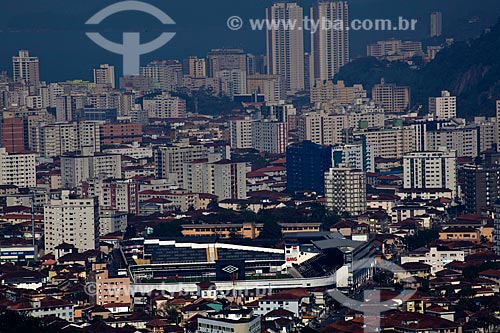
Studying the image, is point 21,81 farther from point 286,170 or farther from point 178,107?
point 286,170

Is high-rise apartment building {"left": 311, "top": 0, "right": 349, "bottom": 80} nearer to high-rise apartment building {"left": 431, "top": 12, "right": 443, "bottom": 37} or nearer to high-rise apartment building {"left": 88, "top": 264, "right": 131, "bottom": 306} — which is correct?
high-rise apartment building {"left": 431, "top": 12, "right": 443, "bottom": 37}

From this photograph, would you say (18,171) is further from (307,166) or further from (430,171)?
(430,171)

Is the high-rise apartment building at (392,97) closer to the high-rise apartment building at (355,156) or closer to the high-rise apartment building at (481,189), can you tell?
the high-rise apartment building at (355,156)

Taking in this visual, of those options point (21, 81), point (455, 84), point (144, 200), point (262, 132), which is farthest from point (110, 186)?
point (21, 81)

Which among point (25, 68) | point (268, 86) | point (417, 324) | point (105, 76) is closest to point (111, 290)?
point (417, 324)

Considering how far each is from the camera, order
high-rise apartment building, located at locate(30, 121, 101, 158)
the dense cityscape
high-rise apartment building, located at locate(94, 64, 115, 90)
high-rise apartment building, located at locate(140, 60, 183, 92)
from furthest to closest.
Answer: high-rise apartment building, located at locate(140, 60, 183, 92), high-rise apartment building, located at locate(94, 64, 115, 90), high-rise apartment building, located at locate(30, 121, 101, 158), the dense cityscape

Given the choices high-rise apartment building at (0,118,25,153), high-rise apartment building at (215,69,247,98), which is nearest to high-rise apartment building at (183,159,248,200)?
high-rise apartment building at (0,118,25,153)
